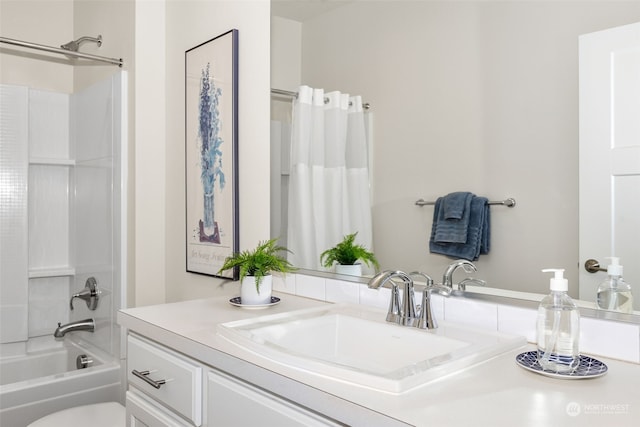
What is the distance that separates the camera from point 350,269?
1.57 meters

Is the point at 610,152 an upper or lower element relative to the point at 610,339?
upper

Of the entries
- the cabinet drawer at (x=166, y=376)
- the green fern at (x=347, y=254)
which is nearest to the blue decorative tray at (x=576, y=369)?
the green fern at (x=347, y=254)

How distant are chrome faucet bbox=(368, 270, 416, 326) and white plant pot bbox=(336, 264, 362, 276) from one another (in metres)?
0.29

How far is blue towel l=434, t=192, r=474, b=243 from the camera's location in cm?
125

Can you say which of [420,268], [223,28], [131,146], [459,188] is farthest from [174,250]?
[459,188]

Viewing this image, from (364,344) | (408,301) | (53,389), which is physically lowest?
(53,389)

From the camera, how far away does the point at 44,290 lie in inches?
114

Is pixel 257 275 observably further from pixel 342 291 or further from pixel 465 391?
pixel 465 391

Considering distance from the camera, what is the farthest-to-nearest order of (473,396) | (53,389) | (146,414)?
(53,389), (146,414), (473,396)

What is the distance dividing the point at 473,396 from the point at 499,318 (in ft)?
1.33

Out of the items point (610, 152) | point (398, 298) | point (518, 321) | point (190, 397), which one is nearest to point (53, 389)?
point (190, 397)

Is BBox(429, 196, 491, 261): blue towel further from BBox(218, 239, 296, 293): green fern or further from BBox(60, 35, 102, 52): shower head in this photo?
BBox(60, 35, 102, 52): shower head

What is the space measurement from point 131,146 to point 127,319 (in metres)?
1.14

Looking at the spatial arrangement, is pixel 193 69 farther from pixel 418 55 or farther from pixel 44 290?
pixel 44 290
